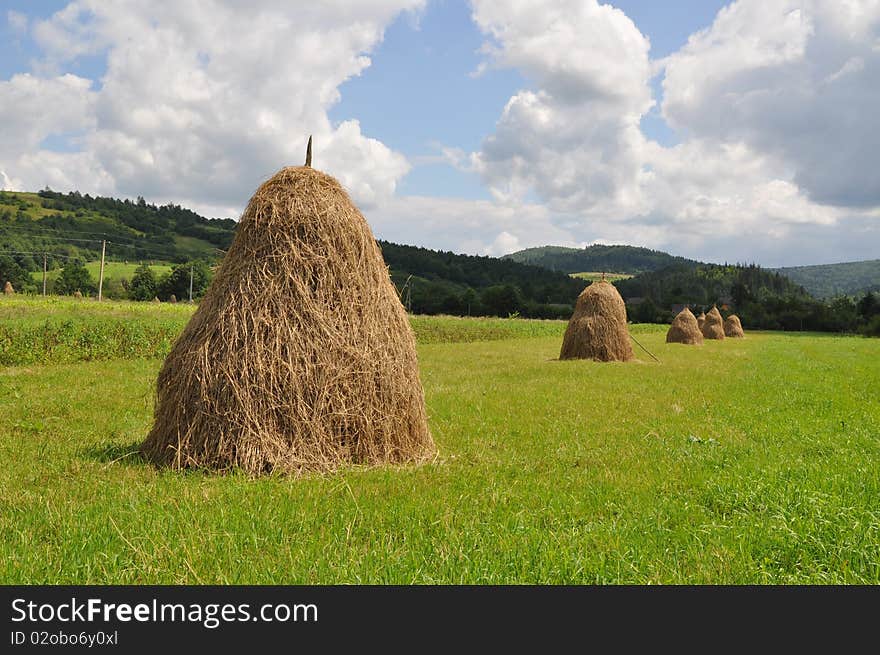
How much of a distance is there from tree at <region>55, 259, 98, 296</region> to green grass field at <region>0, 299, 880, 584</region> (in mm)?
93260

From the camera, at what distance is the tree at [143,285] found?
88.3 m

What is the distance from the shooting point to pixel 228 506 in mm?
5484

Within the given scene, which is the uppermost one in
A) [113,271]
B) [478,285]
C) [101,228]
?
[101,228]

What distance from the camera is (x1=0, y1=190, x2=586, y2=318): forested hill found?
3733 inches

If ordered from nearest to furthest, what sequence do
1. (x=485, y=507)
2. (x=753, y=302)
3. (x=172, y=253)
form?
(x=485, y=507) < (x=753, y=302) < (x=172, y=253)

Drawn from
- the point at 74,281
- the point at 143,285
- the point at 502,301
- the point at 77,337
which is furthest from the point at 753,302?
the point at 74,281

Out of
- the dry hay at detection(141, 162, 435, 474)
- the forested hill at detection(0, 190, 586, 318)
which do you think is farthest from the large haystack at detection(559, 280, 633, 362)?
the forested hill at detection(0, 190, 586, 318)

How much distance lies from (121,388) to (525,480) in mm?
11614

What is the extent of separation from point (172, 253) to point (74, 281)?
30433 mm

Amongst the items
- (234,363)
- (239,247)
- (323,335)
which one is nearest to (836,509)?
(323,335)

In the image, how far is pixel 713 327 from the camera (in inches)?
2030

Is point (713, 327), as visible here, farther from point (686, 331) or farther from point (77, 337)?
point (77, 337)

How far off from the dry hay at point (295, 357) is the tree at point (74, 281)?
96.9 m

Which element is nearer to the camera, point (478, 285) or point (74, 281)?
point (74, 281)
